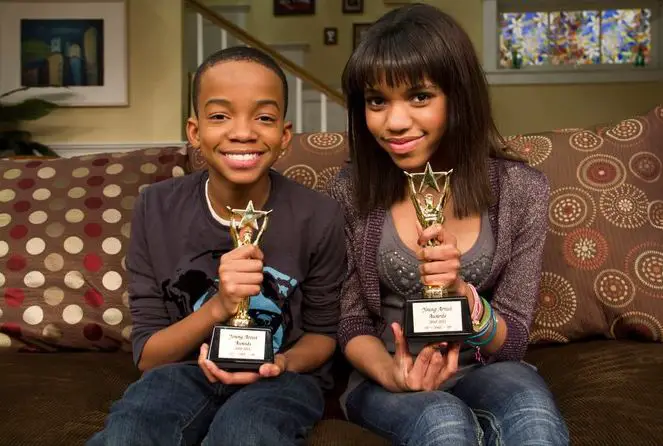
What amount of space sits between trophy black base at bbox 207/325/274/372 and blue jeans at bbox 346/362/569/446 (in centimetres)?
20

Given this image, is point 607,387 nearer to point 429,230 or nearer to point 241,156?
point 429,230

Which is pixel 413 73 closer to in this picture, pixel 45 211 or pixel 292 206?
pixel 292 206

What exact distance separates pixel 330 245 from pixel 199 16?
10.4 feet

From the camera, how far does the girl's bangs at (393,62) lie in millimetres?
1130

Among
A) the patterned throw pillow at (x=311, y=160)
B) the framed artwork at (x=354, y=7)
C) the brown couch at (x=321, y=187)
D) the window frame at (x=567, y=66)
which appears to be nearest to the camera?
the brown couch at (x=321, y=187)

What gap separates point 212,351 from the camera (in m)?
0.99

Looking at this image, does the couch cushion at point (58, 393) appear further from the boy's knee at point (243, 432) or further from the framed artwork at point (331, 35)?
the framed artwork at point (331, 35)

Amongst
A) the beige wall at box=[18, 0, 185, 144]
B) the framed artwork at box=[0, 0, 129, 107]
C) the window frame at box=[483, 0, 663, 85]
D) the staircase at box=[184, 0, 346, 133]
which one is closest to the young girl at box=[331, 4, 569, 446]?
the beige wall at box=[18, 0, 185, 144]

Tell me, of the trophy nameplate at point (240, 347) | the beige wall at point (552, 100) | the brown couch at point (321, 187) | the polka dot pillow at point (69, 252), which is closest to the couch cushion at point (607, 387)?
the brown couch at point (321, 187)

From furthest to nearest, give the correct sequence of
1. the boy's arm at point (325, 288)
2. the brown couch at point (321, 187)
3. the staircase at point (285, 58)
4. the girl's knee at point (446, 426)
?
the staircase at point (285, 58) → the brown couch at point (321, 187) → the boy's arm at point (325, 288) → the girl's knee at point (446, 426)

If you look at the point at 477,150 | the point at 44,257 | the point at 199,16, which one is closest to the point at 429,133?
the point at 477,150

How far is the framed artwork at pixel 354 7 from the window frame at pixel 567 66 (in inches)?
37.4

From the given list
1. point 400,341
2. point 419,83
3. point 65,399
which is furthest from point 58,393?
point 419,83

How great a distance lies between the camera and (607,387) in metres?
1.16
